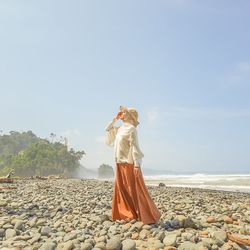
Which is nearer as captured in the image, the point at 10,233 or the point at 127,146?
the point at 10,233

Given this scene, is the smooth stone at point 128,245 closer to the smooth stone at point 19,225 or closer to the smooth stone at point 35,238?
the smooth stone at point 35,238

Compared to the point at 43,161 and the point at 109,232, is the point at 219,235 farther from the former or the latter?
the point at 43,161

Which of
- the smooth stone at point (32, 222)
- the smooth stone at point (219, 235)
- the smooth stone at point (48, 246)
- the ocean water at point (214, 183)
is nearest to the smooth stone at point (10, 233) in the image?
the smooth stone at point (32, 222)

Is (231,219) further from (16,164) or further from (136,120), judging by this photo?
(16,164)

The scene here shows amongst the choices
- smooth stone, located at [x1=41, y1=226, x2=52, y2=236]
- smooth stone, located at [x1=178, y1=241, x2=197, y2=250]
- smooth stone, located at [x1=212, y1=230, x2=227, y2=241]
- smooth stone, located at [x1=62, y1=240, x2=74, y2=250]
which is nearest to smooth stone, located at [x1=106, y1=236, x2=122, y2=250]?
smooth stone, located at [x1=62, y1=240, x2=74, y2=250]

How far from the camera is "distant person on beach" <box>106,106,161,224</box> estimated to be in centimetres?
658

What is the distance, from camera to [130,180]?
680cm

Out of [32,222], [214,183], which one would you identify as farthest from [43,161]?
[32,222]

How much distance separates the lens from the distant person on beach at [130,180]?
21.6ft

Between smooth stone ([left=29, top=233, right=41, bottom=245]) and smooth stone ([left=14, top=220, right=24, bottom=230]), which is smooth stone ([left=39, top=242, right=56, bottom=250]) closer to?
smooth stone ([left=29, top=233, right=41, bottom=245])

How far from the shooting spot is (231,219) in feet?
24.1

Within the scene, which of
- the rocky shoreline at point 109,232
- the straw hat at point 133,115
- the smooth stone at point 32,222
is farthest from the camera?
the straw hat at point 133,115

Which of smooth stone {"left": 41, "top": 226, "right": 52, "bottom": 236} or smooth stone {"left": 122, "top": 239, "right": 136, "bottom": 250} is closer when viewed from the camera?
smooth stone {"left": 122, "top": 239, "right": 136, "bottom": 250}

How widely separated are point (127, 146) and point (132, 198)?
1035 mm
